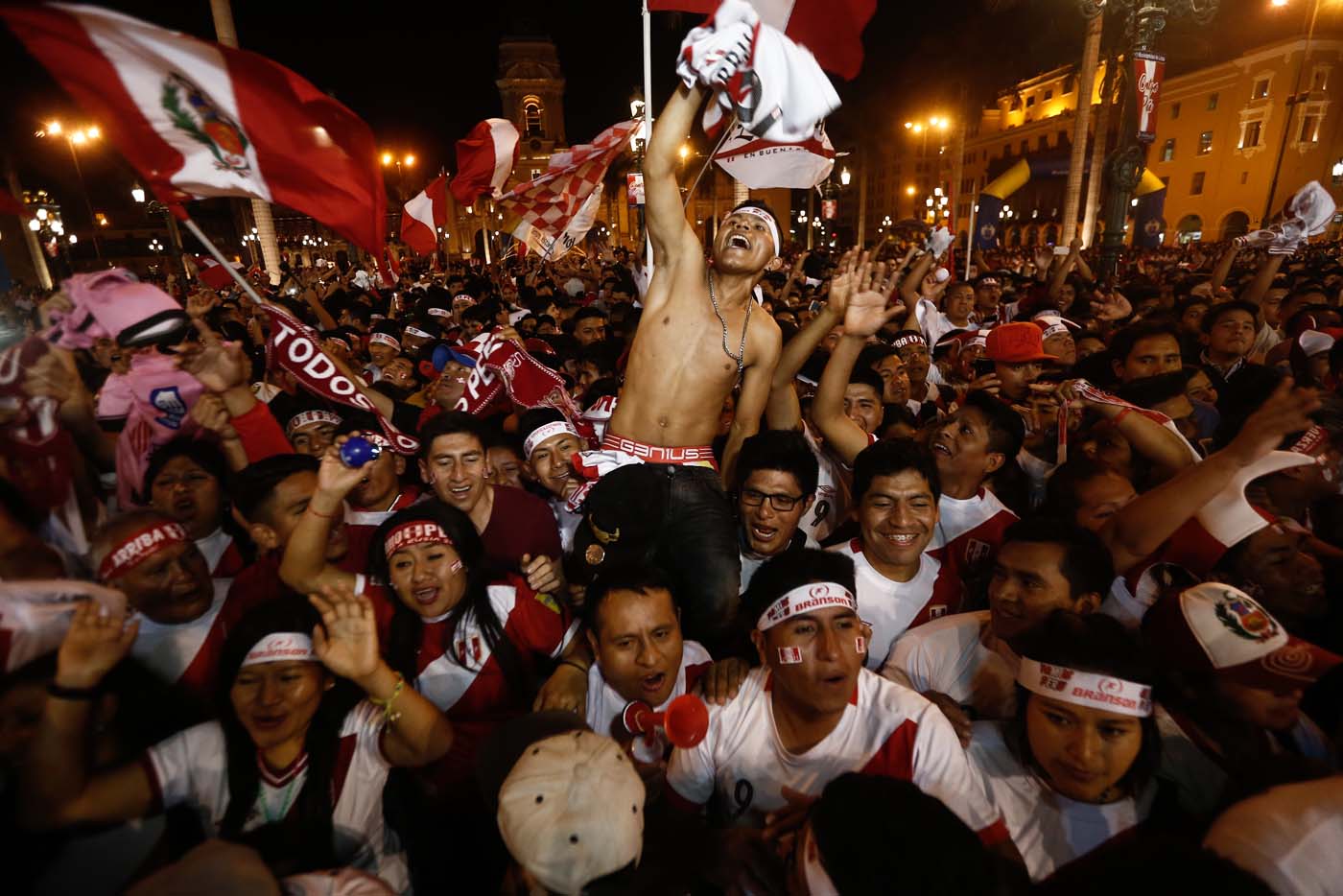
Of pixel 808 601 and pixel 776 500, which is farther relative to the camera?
pixel 776 500

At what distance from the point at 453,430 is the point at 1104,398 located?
3865 mm

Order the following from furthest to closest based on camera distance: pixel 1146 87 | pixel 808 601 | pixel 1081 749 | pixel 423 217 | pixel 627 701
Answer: pixel 1146 87 < pixel 423 217 < pixel 627 701 < pixel 808 601 < pixel 1081 749

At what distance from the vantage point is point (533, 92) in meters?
55.8

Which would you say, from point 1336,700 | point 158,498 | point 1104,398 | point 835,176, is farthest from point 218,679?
point 835,176

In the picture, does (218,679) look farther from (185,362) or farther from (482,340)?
(482,340)

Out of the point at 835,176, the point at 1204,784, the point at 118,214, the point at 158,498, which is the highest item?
the point at 118,214

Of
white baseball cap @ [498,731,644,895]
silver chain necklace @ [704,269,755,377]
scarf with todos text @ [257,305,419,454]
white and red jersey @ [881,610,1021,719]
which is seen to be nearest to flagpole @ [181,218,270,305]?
scarf with todos text @ [257,305,419,454]

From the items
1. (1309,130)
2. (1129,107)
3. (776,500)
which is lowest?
(776,500)

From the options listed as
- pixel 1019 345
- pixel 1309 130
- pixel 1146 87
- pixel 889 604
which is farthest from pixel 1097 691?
pixel 1309 130

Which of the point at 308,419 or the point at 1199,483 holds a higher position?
the point at 308,419

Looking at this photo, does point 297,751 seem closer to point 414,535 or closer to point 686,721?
point 414,535

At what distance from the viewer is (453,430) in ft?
12.2

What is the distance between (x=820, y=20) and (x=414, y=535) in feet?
14.8

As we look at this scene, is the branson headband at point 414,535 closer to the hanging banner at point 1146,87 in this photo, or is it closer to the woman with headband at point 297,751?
the woman with headband at point 297,751
